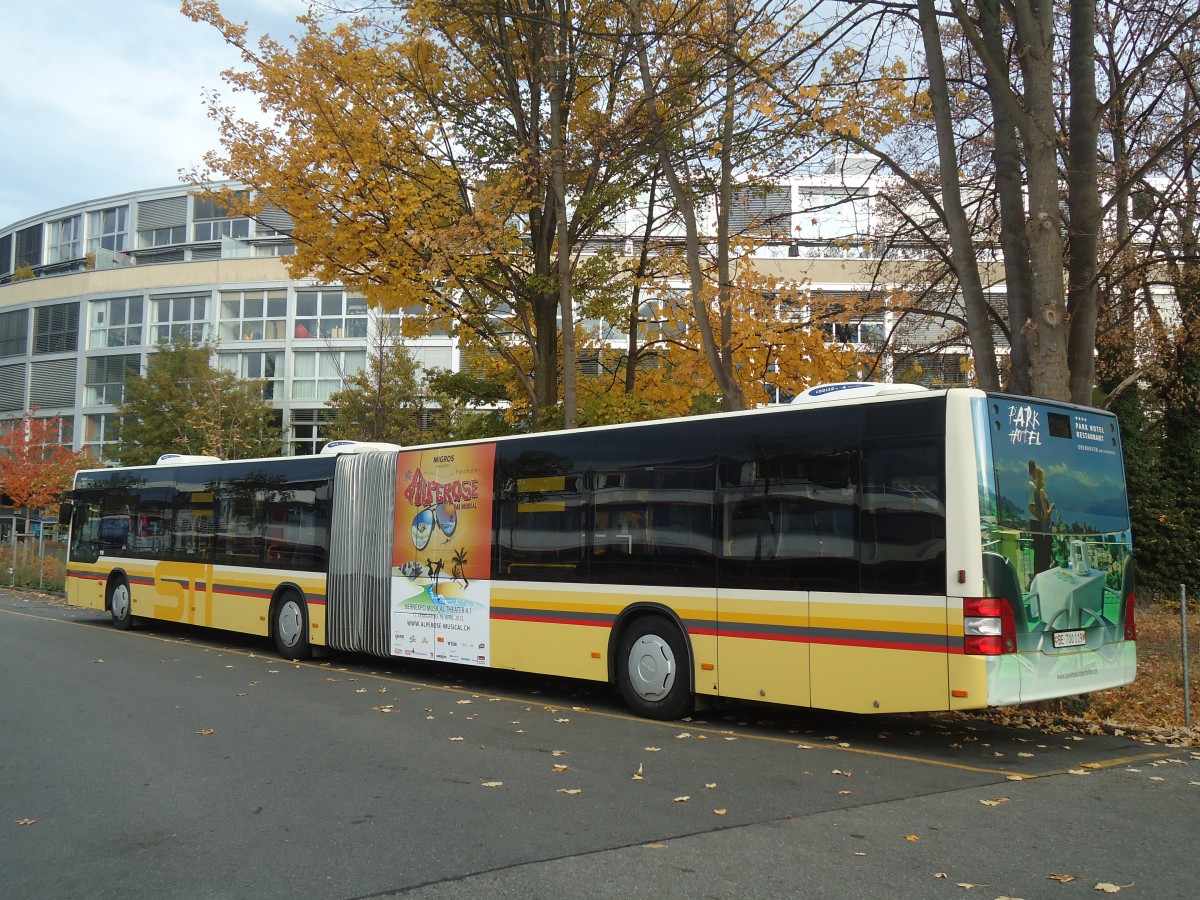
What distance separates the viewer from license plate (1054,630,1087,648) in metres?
8.42

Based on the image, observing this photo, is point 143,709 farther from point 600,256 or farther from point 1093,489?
point 600,256

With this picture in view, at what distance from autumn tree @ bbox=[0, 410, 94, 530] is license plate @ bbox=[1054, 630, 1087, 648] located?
111 ft

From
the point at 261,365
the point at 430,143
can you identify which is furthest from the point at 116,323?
the point at 430,143

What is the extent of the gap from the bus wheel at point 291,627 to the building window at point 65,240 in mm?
49394

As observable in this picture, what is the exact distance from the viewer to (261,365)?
49.2 meters

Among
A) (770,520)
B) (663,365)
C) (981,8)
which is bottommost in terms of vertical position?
(770,520)

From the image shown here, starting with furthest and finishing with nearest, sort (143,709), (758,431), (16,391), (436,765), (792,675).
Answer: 1. (16,391)
2. (143,709)
3. (758,431)
4. (792,675)
5. (436,765)

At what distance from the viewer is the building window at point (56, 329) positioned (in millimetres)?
52594

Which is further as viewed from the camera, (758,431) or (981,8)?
(981,8)

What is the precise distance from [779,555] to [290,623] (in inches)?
365

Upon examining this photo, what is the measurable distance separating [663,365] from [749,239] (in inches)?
167

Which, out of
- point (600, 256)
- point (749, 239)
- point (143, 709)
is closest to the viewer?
point (143, 709)

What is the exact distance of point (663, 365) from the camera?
67.4ft

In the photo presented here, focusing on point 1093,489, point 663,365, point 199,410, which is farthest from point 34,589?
point 1093,489
